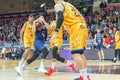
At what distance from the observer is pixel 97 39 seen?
66.5 feet

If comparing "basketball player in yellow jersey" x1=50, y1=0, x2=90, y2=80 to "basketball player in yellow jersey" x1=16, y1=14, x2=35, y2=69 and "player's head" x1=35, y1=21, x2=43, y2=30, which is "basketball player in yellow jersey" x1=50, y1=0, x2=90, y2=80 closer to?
"player's head" x1=35, y1=21, x2=43, y2=30

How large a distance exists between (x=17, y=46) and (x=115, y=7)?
33.4 ft

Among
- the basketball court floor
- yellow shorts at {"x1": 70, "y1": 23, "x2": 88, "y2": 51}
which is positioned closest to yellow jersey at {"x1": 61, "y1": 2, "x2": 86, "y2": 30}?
yellow shorts at {"x1": 70, "y1": 23, "x2": 88, "y2": 51}

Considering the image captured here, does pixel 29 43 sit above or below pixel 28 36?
below

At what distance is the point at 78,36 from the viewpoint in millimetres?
6938

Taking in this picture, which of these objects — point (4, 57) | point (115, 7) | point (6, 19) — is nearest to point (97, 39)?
point (4, 57)

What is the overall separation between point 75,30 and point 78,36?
5.8 inches

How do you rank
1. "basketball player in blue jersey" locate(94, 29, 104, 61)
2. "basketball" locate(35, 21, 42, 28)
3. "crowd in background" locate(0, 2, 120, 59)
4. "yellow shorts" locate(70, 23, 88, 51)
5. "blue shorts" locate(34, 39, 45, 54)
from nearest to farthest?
"yellow shorts" locate(70, 23, 88, 51) < "basketball" locate(35, 21, 42, 28) < "blue shorts" locate(34, 39, 45, 54) < "basketball player in blue jersey" locate(94, 29, 104, 61) < "crowd in background" locate(0, 2, 120, 59)

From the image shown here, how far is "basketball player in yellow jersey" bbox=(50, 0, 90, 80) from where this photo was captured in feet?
22.2

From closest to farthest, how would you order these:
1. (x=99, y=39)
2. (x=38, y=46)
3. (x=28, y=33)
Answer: (x=38, y=46) → (x=28, y=33) → (x=99, y=39)

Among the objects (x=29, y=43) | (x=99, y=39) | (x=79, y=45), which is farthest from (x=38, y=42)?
(x=99, y=39)

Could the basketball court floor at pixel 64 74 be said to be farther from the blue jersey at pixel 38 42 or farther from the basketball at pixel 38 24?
the basketball at pixel 38 24

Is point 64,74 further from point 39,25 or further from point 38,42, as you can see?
point 39,25

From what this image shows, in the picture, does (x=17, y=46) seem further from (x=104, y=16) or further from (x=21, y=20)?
(x=21, y=20)
